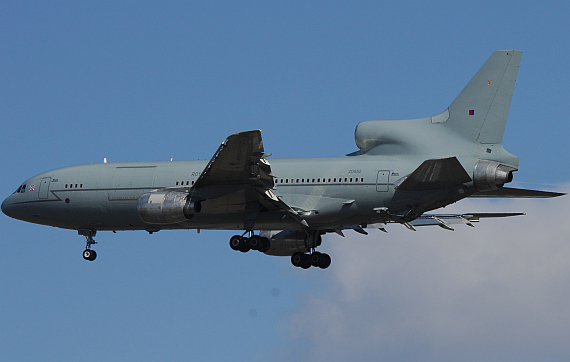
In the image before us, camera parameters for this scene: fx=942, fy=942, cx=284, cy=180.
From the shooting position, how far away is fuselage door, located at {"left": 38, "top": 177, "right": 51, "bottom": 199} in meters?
43.7

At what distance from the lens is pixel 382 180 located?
122 ft

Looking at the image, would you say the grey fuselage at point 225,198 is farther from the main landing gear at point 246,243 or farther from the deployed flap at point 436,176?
the main landing gear at point 246,243

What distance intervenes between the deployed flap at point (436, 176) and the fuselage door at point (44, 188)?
1708 cm

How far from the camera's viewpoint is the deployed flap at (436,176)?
3475cm

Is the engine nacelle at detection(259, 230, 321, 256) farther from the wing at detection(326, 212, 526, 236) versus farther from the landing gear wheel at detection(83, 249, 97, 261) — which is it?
the landing gear wheel at detection(83, 249, 97, 261)

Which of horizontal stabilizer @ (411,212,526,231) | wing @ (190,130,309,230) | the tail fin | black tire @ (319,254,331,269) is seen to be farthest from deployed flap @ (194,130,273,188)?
horizontal stabilizer @ (411,212,526,231)

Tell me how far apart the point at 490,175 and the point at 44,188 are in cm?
2083

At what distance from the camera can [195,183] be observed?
1502 inches

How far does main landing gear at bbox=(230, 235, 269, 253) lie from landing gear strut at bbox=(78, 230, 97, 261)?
309 inches

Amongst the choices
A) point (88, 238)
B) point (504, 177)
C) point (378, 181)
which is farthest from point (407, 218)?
point (88, 238)

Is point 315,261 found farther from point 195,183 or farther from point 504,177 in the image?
point 504,177

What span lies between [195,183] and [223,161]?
2313mm

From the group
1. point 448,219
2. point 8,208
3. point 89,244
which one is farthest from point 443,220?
point 8,208

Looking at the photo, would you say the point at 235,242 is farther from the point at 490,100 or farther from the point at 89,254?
the point at 490,100
